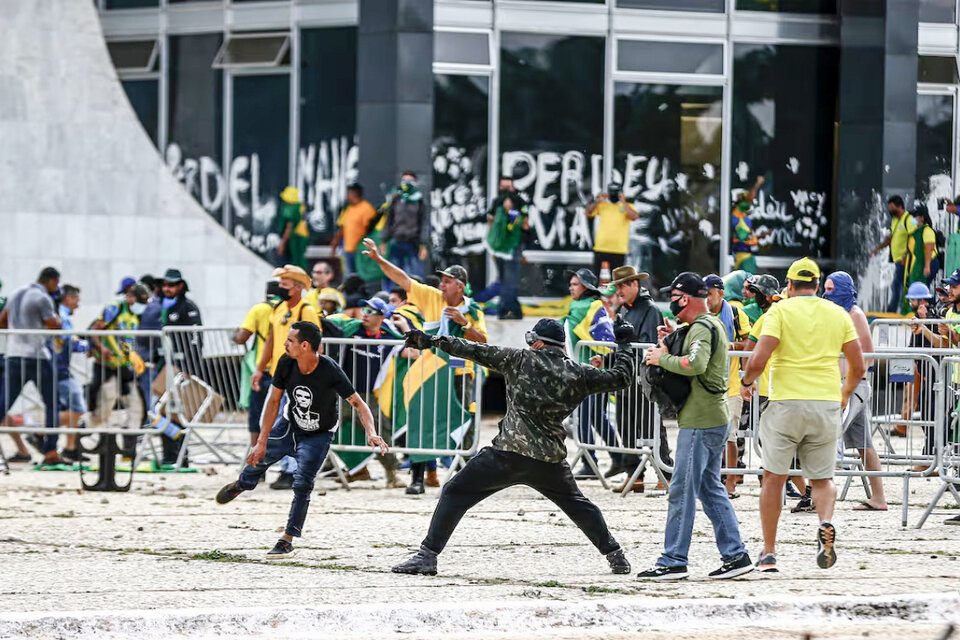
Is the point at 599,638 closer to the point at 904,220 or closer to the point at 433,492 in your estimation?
the point at 433,492

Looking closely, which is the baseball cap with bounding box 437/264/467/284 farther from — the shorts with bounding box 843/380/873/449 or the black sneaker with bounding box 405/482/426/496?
the shorts with bounding box 843/380/873/449

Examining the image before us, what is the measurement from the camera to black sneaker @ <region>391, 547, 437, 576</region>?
9.33 meters

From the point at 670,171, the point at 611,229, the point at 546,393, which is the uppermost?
the point at 670,171

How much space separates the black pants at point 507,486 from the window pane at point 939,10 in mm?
15803

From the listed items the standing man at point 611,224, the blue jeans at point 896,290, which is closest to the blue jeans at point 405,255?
the standing man at point 611,224

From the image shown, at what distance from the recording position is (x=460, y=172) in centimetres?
2222

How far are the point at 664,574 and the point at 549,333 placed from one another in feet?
4.98

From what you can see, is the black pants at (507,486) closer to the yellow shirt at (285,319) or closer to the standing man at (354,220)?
the yellow shirt at (285,319)

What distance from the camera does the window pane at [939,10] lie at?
2314cm

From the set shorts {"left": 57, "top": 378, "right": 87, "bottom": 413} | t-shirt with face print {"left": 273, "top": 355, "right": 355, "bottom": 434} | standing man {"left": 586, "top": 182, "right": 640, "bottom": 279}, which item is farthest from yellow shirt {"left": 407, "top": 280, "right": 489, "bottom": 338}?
standing man {"left": 586, "top": 182, "right": 640, "bottom": 279}

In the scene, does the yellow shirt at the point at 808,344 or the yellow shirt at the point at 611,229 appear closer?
the yellow shirt at the point at 808,344

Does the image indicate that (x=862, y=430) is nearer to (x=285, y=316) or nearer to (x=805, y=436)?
(x=805, y=436)

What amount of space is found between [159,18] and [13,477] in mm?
10663

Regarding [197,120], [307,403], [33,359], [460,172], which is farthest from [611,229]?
[307,403]
